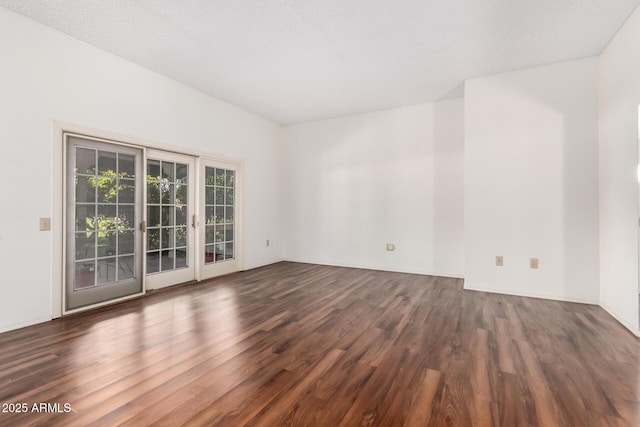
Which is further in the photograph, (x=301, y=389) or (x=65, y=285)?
(x=65, y=285)

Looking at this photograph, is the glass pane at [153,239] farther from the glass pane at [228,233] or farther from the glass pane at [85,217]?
the glass pane at [228,233]

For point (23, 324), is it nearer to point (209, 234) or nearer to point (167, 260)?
point (167, 260)

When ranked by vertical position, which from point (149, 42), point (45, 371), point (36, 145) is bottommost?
point (45, 371)

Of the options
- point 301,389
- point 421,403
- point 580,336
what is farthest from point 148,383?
point 580,336

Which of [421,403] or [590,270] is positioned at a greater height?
[590,270]

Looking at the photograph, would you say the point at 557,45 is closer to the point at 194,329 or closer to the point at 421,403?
the point at 421,403

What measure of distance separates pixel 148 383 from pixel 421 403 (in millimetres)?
1706

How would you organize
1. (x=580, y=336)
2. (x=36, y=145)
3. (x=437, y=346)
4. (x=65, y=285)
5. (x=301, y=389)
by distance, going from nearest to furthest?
1. (x=301, y=389)
2. (x=437, y=346)
3. (x=580, y=336)
4. (x=36, y=145)
5. (x=65, y=285)

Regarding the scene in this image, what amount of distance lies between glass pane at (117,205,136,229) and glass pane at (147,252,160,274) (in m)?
0.50

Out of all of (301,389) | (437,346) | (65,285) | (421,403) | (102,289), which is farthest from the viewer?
(102,289)

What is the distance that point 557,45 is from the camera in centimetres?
338

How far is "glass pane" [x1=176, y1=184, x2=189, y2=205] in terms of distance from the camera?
453cm

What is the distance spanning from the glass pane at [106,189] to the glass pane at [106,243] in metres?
0.39

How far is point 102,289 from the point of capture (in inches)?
139
